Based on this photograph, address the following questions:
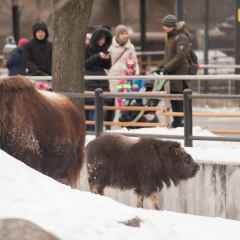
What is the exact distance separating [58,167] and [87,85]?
18.8 feet

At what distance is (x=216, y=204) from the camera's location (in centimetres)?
887

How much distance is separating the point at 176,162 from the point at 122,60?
4.13 m

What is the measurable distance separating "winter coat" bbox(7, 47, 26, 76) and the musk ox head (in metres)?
4.49

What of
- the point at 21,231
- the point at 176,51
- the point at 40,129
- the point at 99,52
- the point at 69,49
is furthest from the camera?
the point at 99,52

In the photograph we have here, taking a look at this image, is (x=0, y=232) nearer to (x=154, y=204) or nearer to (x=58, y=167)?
(x=58, y=167)

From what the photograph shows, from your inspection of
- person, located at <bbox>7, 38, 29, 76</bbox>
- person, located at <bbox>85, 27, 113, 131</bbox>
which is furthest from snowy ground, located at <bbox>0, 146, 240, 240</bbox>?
person, located at <bbox>85, 27, 113, 131</bbox>

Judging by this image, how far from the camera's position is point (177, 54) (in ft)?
38.0

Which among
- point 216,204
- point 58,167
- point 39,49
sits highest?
point 39,49

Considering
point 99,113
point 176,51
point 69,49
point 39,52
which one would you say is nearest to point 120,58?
point 176,51

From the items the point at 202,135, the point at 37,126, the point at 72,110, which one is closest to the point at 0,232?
the point at 37,126

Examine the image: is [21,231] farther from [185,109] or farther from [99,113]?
[99,113]

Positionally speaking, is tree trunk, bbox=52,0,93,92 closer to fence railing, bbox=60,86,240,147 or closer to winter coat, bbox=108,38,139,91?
fence railing, bbox=60,86,240,147

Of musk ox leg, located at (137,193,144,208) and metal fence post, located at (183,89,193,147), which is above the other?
metal fence post, located at (183,89,193,147)

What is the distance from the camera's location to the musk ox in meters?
6.92
